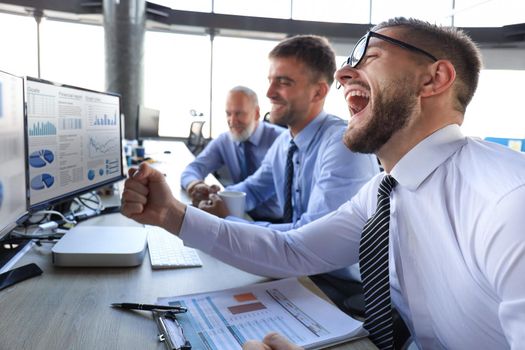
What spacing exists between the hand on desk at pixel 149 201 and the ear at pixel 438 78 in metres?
0.75

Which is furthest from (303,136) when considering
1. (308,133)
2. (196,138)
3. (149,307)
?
(196,138)

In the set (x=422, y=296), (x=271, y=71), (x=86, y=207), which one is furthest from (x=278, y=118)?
(x=422, y=296)

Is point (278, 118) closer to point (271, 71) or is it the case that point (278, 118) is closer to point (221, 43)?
point (271, 71)

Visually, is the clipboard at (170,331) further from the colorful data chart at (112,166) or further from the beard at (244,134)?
the beard at (244,134)

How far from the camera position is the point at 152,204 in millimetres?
1066

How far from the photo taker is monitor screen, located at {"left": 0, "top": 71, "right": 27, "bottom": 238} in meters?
0.86

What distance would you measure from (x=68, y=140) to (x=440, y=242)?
1122mm

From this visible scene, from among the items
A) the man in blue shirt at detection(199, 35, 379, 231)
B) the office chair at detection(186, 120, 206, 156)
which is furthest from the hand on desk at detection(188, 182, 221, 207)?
the office chair at detection(186, 120, 206, 156)

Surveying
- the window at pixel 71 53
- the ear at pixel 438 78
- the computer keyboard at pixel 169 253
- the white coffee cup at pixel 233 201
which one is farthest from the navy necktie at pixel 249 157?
the window at pixel 71 53

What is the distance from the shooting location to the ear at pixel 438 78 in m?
0.96

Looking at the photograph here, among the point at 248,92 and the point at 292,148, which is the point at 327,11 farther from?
the point at 292,148

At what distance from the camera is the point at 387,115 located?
101 centimetres

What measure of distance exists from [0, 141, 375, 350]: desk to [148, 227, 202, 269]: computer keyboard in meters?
0.02

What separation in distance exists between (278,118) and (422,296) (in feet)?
4.53
